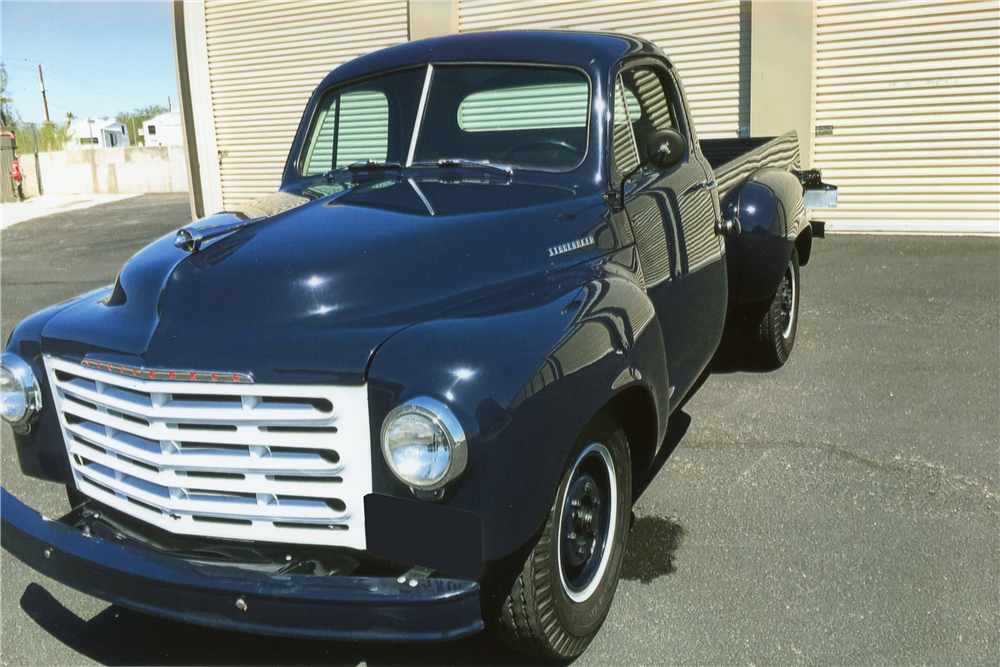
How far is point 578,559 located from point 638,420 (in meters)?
0.56

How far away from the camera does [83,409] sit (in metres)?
2.56

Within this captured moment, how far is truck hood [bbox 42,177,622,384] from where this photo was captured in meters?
2.23

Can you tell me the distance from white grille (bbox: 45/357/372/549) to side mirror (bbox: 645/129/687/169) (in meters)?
1.70

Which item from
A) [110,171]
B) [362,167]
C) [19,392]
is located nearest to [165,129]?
[110,171]

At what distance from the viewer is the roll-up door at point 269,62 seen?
503 inches

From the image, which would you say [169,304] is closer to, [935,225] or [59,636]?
[59,636]

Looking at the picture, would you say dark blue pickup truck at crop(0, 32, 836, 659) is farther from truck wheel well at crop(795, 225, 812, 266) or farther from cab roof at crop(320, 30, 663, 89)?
truck wheel well at crop(795, 225, 812, 266)

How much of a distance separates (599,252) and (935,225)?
8338mm

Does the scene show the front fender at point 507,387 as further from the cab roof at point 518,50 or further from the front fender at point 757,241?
the front fender at point 757,241

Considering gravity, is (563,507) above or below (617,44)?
below

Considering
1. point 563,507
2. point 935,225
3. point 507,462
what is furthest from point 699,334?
point 935,225

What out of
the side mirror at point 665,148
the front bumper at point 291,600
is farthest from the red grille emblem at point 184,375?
the side mirror at point 665,148

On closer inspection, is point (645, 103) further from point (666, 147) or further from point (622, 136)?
point (666, 147)

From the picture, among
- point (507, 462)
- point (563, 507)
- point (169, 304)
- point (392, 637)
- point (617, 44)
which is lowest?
point (392, 637)
